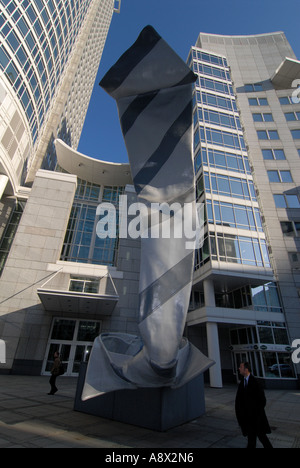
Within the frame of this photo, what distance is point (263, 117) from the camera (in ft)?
107

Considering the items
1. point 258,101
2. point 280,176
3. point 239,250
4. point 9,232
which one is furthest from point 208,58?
point 9,232

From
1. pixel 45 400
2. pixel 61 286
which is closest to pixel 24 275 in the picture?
pixel 61 286

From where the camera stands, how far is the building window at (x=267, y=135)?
3108 cm

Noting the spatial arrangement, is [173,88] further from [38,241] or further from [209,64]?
[209,64]

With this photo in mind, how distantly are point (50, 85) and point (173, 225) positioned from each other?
35.5 metres

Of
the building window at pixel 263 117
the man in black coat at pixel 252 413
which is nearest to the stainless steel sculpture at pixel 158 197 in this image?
the man in black coat at pixel 252 413

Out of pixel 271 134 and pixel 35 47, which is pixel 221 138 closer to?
pixel 271 134

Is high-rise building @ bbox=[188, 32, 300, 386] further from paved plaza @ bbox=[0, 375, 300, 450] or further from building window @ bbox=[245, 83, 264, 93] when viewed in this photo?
paved plaza @ bbox=[0, 375, 300, 450]

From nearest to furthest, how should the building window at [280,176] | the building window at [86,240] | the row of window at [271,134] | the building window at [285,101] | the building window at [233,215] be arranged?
1. the building window at [233,215]
2. the building window at [86,240]
3. the building window at [280,176]
4. the row of window at [271,134]
5. the building window at [285,101]

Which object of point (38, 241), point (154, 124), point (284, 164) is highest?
point (284, 164)

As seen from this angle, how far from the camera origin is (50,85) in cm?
3194

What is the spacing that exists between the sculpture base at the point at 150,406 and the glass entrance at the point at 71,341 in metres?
13.3

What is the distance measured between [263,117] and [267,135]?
10.6ft

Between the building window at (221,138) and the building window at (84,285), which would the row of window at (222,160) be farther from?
the building window at (84,285)
